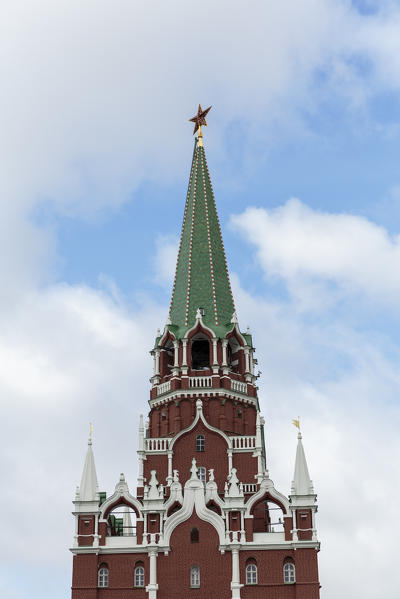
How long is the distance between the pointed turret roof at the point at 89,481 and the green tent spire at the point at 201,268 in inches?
450

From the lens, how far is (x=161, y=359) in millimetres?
72312

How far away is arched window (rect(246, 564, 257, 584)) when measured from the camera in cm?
6097

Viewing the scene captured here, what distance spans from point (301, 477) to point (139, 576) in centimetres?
1158

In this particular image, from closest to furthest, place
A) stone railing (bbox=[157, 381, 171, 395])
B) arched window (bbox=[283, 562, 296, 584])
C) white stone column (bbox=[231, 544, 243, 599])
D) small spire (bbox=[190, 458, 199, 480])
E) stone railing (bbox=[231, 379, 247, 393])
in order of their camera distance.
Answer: white stone column (bbox=[231, 544, 243, 599]) < arched window (bbox=[283, 562, 296, 584]) < small spire (bbox=[190, 458, 199, 480]) < stone railing (bbox=[231, 379, 247, 393]) < stone railing (bbox=[157, 381, 171, 395])

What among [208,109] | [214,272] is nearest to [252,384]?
[214,272]

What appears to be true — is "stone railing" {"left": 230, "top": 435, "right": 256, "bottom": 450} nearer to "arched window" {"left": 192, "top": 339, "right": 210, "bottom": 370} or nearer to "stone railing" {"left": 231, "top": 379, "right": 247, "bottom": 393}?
"stone railing" {"left": 231, "top": 379, "right": 247, "bottom": 393}

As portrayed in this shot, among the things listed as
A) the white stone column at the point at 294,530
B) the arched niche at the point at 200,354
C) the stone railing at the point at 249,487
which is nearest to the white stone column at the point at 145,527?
the stone railing at the point at 249,487

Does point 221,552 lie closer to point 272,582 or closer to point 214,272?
point 272,582

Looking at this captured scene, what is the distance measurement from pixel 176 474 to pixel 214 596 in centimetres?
825

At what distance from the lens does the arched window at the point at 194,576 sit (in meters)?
61.0

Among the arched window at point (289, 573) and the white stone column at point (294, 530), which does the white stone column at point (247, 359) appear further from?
the arched window at point (289, 573)

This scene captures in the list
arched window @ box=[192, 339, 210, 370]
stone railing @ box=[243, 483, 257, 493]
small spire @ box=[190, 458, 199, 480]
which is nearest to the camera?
small spire @ box=[190, 458, 199, 480]

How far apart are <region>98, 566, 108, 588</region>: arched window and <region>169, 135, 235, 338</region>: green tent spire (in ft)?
57.7

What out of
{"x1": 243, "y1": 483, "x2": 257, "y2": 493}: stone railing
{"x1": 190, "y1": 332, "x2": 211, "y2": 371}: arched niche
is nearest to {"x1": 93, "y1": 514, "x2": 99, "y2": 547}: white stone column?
{"x1": 243, "y1": 483, "x2": 257, "y2": 493}: stone railing
